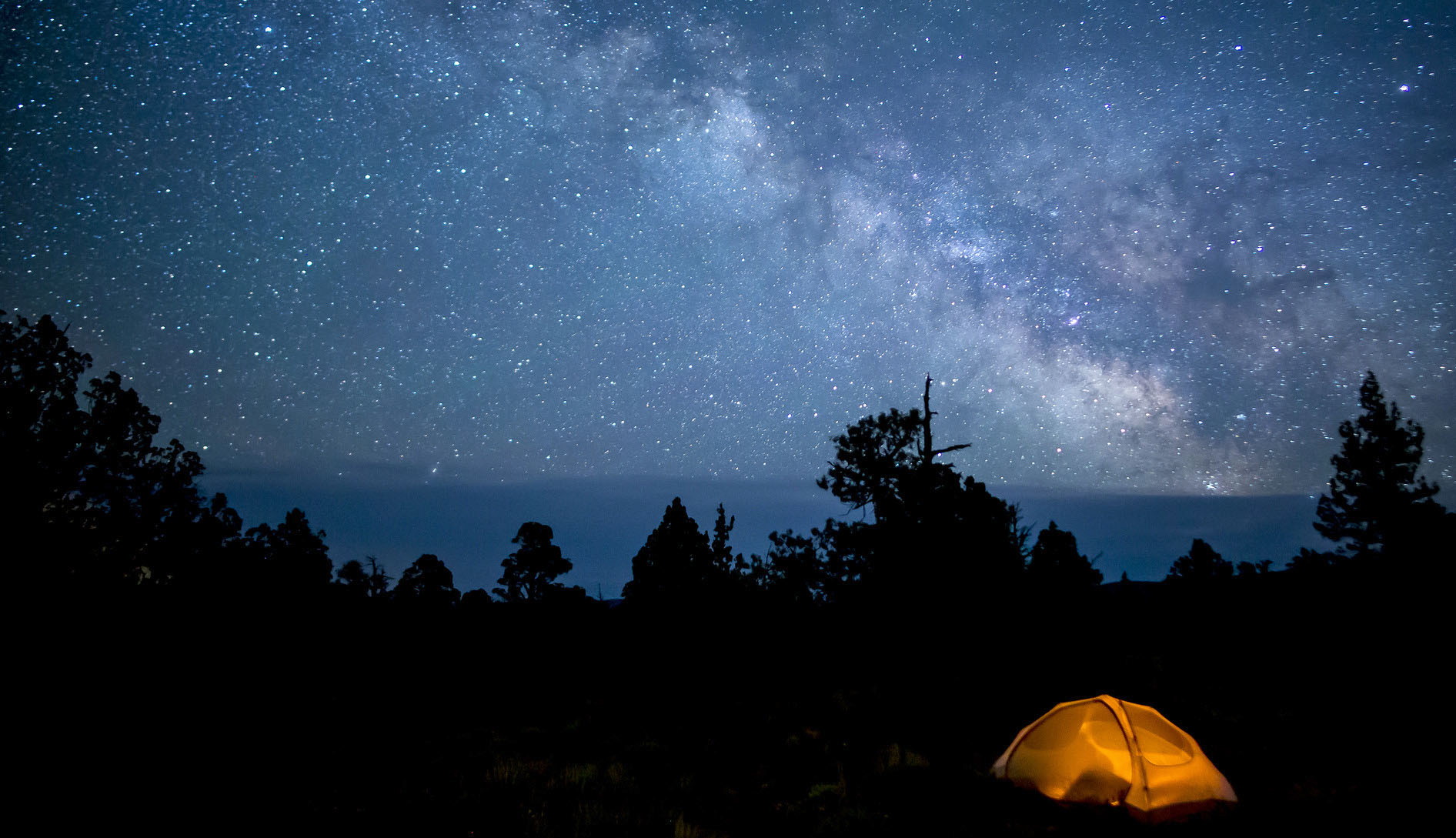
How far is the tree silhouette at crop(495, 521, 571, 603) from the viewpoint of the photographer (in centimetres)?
4047

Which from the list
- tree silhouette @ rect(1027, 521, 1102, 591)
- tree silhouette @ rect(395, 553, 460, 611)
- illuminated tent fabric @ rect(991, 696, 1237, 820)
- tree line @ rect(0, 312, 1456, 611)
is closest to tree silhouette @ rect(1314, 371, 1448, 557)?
tree line @ rect(0, 312, 1456, 611)

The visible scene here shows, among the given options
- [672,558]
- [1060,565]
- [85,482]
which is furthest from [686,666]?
[85,482]

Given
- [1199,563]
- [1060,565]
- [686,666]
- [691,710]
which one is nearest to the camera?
[691,710]

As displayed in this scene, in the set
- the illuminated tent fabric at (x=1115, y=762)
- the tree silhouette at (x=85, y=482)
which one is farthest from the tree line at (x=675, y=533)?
the illuminated tent fabric at (x=1115, y=762)

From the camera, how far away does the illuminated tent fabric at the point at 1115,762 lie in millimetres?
8703

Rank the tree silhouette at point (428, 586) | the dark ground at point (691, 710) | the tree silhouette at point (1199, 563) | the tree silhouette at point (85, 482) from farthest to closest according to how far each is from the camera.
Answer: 1. the tree silhouette at point (1199, 563)
2. the tree silhouette at point (428, 586)
3. the tree silhouette at point (85, 482)
4. the dark ground at point (691, 710)

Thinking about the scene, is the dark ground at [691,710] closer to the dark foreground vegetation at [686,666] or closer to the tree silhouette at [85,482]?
the dark foreground vegetation at [686,666]

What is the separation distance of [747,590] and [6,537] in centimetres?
2300

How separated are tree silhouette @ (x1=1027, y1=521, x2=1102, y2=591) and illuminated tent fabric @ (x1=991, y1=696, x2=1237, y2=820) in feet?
35.9

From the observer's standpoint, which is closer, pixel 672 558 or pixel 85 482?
pixel 85 482

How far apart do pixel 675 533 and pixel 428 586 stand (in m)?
11.8

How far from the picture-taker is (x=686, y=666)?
19.5m

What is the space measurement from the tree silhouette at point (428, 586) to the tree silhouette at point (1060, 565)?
22918 mm

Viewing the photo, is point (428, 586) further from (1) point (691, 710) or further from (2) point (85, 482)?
(1) point (691, 710)
